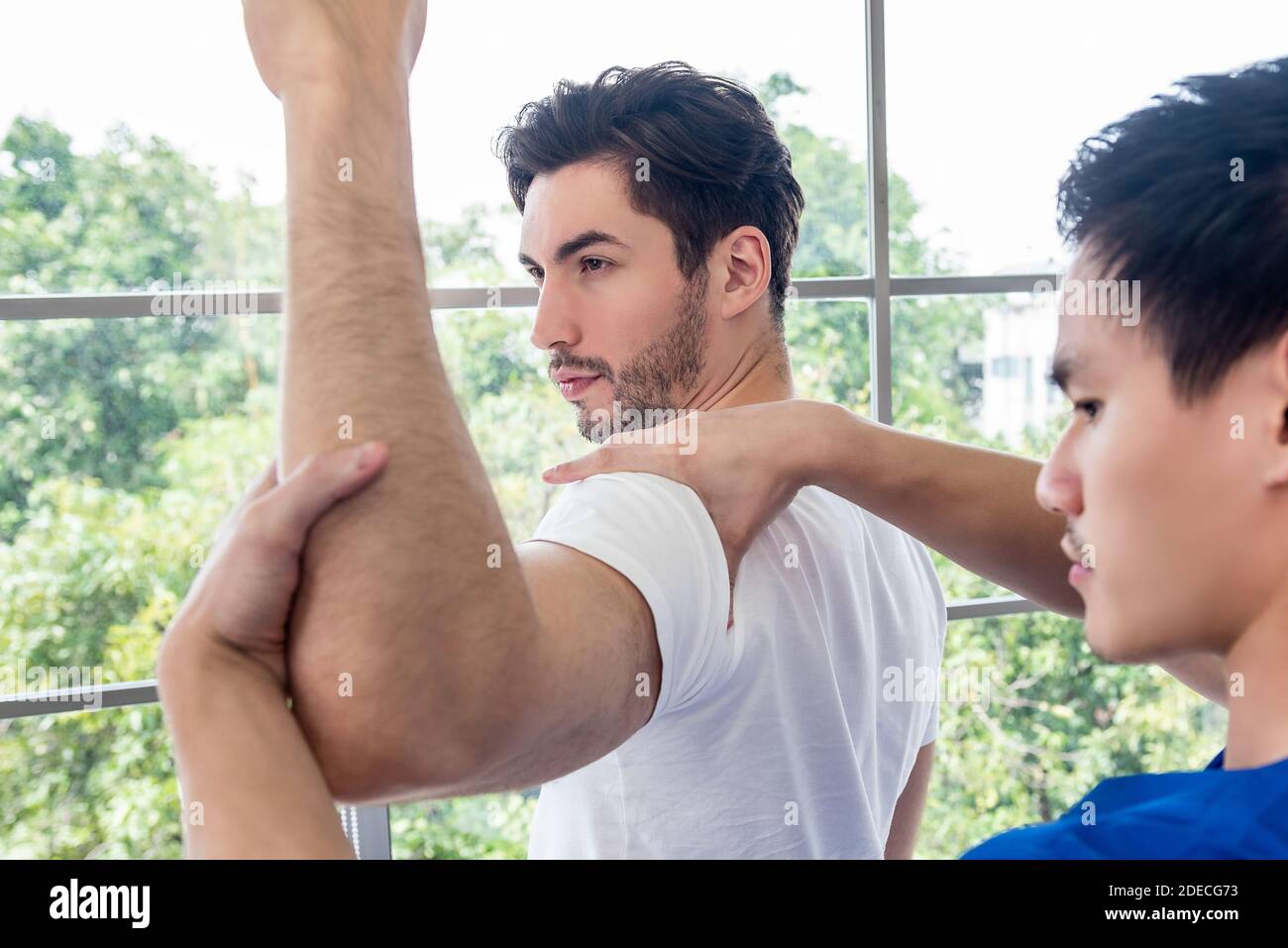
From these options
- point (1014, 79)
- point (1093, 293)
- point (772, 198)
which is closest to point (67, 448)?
point (772, 198)

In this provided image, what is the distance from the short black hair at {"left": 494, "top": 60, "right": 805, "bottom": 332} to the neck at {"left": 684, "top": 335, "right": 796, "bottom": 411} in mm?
55

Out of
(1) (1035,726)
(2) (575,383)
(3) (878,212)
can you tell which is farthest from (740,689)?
(1) (1035,726)

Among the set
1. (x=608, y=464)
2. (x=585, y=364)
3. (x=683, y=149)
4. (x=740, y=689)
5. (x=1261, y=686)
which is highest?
(x=683, y=149)

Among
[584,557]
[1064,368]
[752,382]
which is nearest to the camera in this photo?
[1064,368]

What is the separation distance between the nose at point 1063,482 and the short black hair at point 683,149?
0.76 m

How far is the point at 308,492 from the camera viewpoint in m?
Answer: 0.67

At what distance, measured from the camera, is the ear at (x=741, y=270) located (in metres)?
1.45

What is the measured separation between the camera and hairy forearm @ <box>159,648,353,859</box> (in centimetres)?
63

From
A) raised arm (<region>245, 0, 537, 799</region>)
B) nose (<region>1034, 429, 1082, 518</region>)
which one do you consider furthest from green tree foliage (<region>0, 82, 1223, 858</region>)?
nose (<region>1034, 429, 1082, 518</region>)

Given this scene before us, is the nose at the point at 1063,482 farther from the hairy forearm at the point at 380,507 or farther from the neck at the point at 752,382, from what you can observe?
the neck at the point at 752,382

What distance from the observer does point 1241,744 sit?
71 cm

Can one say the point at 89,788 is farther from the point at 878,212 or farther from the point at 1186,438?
the point at 1186,438

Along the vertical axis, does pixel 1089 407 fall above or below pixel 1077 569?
above

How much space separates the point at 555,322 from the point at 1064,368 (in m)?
0.85
